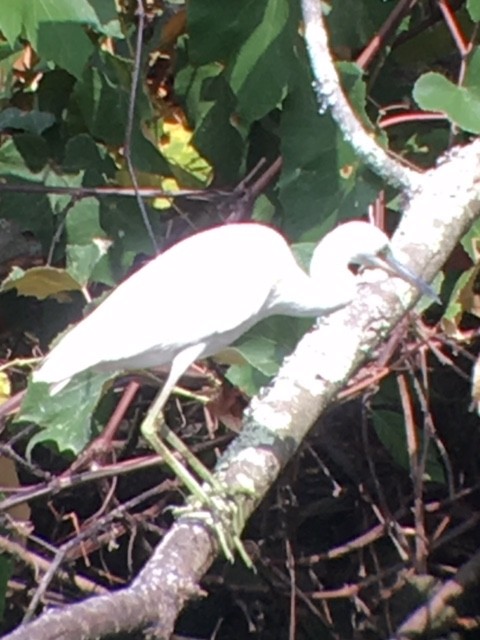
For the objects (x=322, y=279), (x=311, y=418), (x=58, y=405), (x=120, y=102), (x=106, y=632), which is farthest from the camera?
(x=120, y=102)

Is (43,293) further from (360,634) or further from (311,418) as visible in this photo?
(360,634)

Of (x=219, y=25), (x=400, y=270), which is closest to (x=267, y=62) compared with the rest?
(x=219, y=25)

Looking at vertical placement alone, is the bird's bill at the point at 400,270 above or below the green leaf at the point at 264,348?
above

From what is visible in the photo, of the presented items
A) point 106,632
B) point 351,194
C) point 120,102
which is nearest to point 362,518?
point 351,194

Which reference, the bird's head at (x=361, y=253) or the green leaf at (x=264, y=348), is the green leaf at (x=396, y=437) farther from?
the bird's head at (x=361, y=253)

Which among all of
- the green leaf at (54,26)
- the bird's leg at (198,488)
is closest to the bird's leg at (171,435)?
the bird's leg at (198,488)

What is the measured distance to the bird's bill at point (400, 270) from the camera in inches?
58.1

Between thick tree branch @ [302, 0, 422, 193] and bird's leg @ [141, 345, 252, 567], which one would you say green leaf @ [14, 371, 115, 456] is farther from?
thick tree branch @ [302, 0, 422, 193]

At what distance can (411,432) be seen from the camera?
1.81 m

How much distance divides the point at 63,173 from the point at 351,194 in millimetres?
441

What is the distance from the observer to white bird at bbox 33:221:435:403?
1.42m

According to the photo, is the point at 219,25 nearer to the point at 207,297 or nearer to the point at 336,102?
the point at 336,102

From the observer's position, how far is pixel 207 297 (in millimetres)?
1463

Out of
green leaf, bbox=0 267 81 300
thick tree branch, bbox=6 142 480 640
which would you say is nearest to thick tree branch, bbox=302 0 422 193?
thick tree branch, bbox=6 142 480 640
